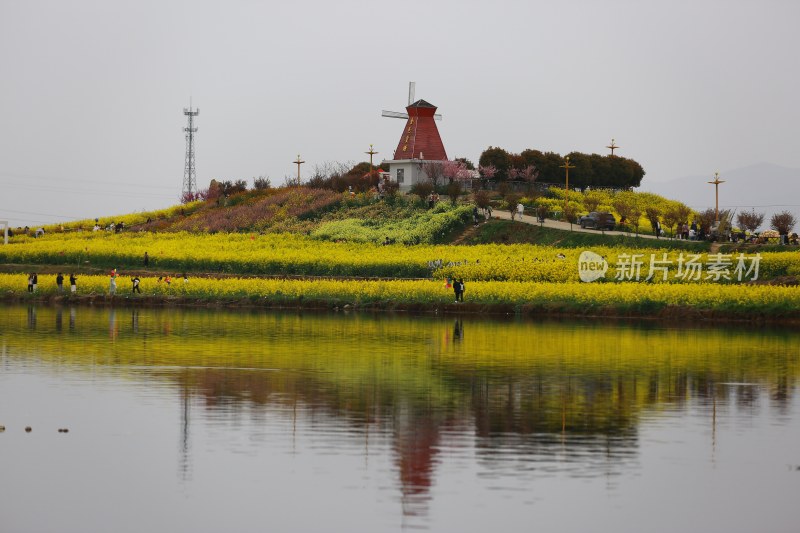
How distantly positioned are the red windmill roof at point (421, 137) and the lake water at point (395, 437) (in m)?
59.0

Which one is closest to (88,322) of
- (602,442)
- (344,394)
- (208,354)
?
(208,354)

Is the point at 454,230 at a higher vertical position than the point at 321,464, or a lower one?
higher

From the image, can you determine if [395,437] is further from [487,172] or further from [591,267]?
[487,172]

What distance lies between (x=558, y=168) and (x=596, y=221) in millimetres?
29629

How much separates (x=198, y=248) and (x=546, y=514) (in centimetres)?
5961

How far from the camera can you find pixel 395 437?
18.4 m

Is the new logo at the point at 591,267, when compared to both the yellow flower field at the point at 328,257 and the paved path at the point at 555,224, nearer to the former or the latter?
the yellow flower field at the point at 328,257

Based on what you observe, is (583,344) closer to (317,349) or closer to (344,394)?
(317,349)

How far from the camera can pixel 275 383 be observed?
24266mm

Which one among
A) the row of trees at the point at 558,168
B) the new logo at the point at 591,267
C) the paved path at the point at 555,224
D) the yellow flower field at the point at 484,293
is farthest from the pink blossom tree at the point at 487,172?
the new logo at the point at 591,267

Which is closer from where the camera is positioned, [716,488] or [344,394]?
[716,488]

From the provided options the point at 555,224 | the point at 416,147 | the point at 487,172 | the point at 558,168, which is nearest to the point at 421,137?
the point at 416,147

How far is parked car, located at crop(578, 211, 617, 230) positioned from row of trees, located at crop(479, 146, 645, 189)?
2116 cm

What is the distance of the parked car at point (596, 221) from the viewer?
72000 mm
